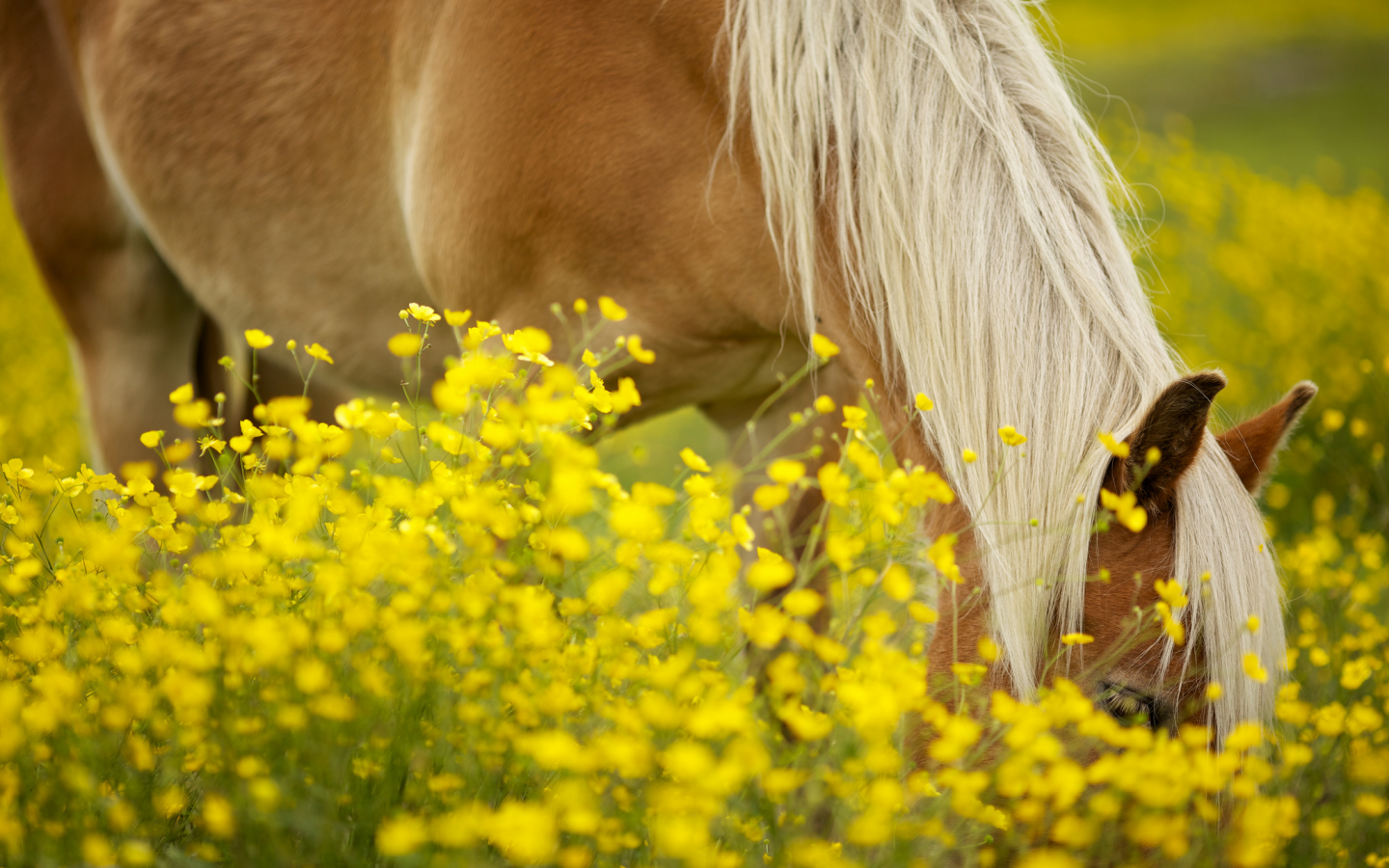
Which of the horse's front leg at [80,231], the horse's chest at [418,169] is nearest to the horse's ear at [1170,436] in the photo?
the horse's chest at [418,169]

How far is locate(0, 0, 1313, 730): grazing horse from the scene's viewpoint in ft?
4.61

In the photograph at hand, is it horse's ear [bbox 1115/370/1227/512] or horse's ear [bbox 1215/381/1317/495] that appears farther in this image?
horse's ear [bbox 1215/381/1317/495]

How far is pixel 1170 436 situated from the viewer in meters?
1.32

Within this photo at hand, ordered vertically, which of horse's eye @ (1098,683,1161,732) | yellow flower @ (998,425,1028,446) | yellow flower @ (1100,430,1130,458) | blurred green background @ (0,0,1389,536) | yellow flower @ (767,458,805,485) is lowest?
blurred green background @ (0,0,1389,536)

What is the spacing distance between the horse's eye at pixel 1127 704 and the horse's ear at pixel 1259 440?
0.38 meters

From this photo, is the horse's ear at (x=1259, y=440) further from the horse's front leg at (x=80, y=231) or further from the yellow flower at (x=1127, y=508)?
the horse's front leg at (x=80, y=231)

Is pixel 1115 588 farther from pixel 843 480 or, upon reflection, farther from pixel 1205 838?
pixel 843 480

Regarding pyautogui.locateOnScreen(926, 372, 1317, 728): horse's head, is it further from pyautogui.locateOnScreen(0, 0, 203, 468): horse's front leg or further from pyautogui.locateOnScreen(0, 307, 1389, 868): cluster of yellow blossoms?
pyautogui.locateOnScreen(0, 0, 203, 468): horse's front leg

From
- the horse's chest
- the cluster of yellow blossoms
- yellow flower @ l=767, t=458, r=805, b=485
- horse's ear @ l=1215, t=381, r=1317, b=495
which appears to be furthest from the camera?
the horse's chest

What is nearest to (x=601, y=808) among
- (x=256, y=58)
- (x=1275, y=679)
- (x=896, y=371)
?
(x=896, y=371)

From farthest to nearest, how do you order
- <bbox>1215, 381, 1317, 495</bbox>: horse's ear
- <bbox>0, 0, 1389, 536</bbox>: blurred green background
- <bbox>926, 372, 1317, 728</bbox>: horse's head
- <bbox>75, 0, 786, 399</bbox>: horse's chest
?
<bbox>0, 0, 1389, 536</bbox>: blurred green background
<bbox>75, 0, 786, 399</bbox>: horse's chest
<bbox>1215, 381, 1317, 495</bbox>: horse's ear
<bbox>926, 372, 1317, 728</bbox>: horse's head

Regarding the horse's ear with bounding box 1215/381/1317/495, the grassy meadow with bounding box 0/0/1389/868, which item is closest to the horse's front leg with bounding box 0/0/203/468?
the grassy meadow with bounding box 0/0/1389/868

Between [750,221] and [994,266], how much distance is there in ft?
1.53

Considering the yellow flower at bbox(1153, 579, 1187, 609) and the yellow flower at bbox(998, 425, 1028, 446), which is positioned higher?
the yellow flower at bbox(998, 425, 1028, 446)
